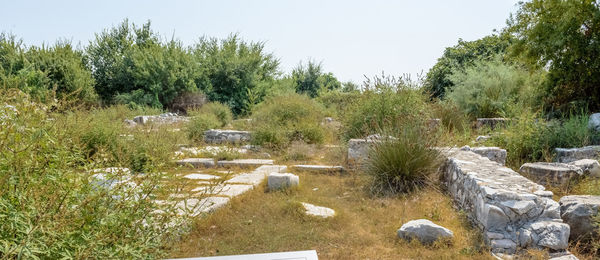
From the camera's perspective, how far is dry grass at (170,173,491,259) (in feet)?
9.76

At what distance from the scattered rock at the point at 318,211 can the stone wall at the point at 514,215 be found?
4.41ft

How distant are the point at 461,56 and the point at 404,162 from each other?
1429cm

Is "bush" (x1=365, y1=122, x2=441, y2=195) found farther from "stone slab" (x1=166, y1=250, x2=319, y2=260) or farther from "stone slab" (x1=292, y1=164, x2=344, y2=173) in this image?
"stone slab" (x1=166, y1=250, x2=319, y2=260)

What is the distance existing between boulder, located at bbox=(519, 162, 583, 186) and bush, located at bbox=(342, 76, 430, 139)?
1902 millimetres

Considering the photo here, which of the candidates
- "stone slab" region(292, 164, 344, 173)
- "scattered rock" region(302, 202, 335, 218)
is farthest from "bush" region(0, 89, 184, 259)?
"stone slab" region(292, 164, 344, 173)

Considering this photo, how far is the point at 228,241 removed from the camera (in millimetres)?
3172

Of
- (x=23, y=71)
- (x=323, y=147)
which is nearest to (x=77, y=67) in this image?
(x=23, y=71)

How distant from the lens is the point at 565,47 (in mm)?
7980

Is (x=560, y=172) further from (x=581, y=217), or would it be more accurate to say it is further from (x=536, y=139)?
(x=536, y=139)

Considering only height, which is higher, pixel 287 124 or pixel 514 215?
pixel 287 124

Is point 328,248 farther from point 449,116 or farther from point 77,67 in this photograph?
point 77,67

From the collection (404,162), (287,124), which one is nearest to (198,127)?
(287,124)

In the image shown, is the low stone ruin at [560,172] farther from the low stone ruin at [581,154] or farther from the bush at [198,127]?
the bush at [198,127]

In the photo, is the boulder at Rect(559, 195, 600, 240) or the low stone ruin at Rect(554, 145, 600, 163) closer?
the boulder at Rect(559, 195, 600, 240)
